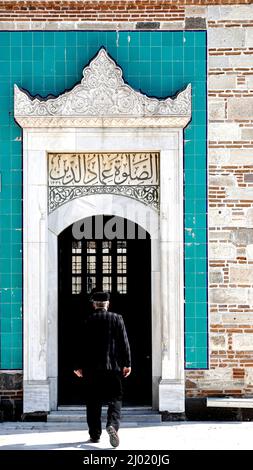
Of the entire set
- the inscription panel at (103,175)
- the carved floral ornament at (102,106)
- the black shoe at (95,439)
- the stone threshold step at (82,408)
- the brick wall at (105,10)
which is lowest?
the black shoe at (95,439)

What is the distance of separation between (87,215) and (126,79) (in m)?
1.61

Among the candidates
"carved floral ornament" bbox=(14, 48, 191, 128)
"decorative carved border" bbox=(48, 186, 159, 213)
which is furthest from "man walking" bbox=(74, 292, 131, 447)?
"carved floral ornament" bbox=(14, 48, 191, 128)

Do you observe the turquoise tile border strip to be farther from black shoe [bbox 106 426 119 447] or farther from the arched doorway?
black shoe [bbox 106 426 119 447]

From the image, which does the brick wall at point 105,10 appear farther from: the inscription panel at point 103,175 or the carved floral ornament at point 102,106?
the inscription panel at point 103,175

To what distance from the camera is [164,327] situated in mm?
9414

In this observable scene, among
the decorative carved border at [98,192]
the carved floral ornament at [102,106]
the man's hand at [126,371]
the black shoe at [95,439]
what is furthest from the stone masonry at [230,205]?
the black shoe at [95,439]

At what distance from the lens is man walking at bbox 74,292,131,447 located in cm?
794

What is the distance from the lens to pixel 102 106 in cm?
945

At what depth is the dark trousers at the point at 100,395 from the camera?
7922mm

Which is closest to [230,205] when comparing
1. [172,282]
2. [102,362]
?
[172,282]

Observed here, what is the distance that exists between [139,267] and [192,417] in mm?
1809

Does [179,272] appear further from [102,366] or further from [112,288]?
[102,366]

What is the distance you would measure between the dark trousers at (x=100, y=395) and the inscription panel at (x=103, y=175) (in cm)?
238

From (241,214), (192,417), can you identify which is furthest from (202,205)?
(192,417)
